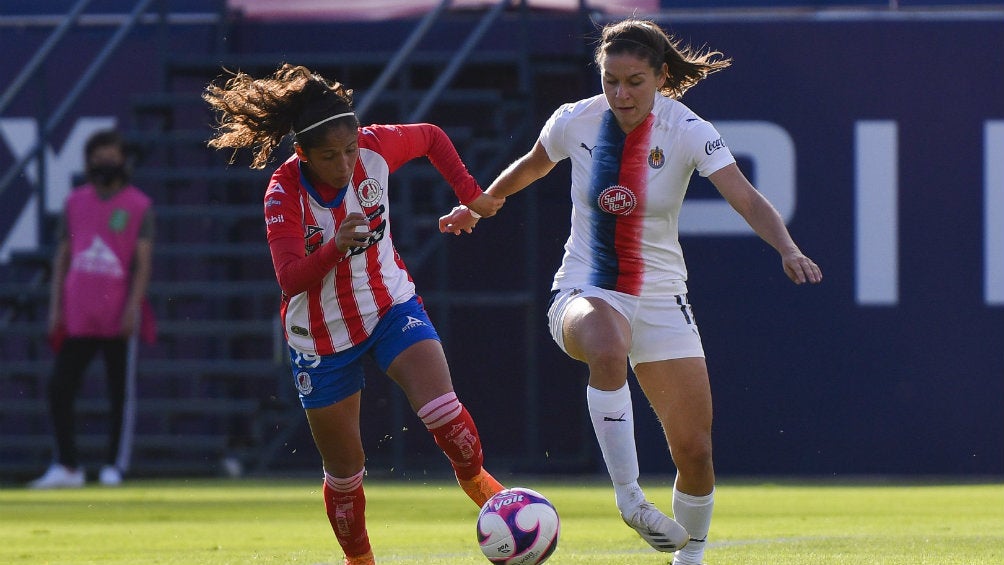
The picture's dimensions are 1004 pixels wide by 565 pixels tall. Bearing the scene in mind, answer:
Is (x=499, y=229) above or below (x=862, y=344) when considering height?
above

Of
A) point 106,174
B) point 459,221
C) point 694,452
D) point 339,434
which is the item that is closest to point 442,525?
point 459,221

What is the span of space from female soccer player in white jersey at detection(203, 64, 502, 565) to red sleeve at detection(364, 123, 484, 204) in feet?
0.31

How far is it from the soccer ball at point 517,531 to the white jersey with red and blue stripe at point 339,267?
812 mm

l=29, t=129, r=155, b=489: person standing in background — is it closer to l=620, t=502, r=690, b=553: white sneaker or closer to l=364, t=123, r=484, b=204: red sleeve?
l=364, t=123, r=484, b=204: red sleeve

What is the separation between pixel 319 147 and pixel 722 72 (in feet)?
20.2

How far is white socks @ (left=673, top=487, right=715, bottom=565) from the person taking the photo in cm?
601

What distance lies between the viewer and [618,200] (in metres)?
6.10

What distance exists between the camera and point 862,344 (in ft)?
37.8

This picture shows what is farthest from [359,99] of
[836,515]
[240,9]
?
[836,515]

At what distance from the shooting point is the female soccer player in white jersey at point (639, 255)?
586 cm

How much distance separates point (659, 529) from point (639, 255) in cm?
107

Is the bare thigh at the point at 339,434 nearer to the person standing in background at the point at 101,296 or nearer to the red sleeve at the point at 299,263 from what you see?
the red sleeve at the point at 299,263

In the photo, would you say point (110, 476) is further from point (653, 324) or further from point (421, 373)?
point (653, 324)

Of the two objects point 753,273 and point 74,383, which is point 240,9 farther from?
point 753,273
